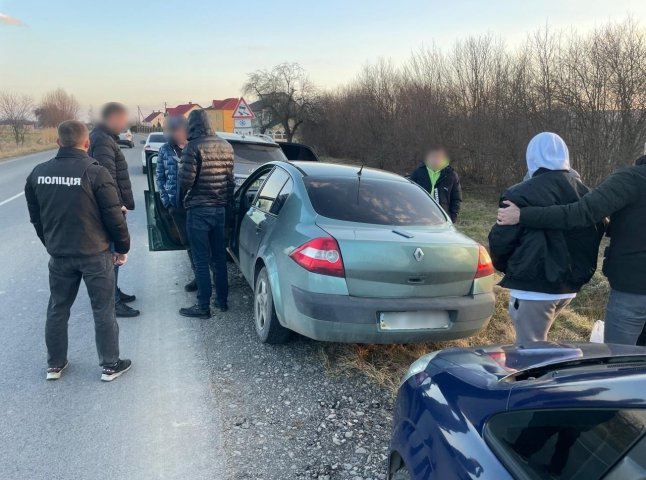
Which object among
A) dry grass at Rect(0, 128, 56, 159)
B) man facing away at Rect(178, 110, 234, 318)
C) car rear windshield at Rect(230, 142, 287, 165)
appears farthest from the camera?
dry grass at Rect(0, 128, 56, 159)


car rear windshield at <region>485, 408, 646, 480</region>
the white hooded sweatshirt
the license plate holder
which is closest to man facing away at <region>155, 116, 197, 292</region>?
the license plate holder

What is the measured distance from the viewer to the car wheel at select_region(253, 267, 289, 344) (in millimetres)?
3955

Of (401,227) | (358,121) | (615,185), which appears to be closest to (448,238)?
(401,227)

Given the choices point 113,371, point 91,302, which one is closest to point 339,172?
point 91,302

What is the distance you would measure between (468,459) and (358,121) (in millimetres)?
22784

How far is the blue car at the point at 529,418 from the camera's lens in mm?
1224

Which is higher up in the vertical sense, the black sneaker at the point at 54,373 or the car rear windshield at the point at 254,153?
the car rear windshield at the point at 254,153

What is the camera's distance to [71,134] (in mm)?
3389

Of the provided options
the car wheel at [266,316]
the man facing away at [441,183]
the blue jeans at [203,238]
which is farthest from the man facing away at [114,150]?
the man facing away at [441,183]

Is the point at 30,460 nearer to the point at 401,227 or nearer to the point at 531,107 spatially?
the point at 401,227

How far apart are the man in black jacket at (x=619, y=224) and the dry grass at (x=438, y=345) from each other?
1.52 m

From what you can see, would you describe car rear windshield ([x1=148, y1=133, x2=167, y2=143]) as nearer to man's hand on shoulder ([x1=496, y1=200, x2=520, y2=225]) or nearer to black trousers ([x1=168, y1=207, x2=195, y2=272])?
black trousers ([x1=168, y1=207, x2=195, y2=272])

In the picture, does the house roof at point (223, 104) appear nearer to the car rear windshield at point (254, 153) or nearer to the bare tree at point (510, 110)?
the bare tree at point (510, 110)

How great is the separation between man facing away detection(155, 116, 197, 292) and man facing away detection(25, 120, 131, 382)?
1.36 metres
